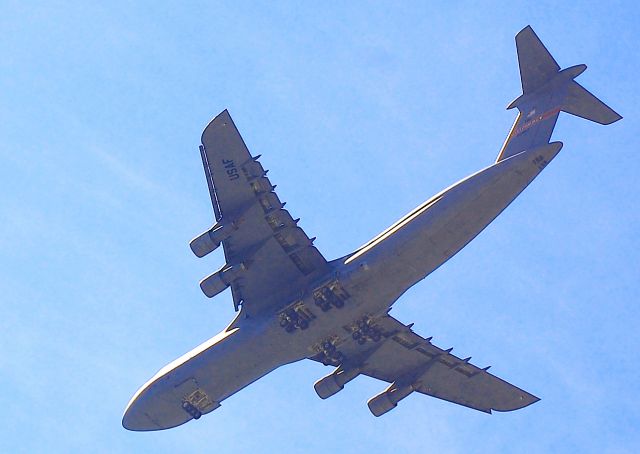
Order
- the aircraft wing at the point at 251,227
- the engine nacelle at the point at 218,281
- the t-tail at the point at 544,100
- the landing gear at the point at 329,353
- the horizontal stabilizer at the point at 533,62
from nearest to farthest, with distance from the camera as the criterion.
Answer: the aircraft wing at the point at 251,227, the t-tail at the point at 544,100, the horizontal stabilizer at the point at 533,62, the engine nacelle at the point at 218,281, the landing gear at the point at 329,353

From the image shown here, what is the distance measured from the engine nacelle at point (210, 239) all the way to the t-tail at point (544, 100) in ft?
26.6

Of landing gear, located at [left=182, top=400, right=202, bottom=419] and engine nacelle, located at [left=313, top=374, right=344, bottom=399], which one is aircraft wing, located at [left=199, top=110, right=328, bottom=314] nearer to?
landing gear, located at [left=182, top=400, right=202, bottom=419]

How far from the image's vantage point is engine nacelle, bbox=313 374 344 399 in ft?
127

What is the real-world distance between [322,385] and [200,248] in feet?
23.6

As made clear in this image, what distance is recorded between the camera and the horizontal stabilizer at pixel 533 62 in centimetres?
3419

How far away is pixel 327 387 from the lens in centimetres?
3875

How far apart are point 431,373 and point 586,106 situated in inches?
427

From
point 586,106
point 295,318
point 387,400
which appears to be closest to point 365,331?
point 295,318

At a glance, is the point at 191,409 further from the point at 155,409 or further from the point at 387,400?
the point at 387,400

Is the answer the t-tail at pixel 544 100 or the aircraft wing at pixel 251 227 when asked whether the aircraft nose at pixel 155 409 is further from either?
the t-tail at pixel 544 100

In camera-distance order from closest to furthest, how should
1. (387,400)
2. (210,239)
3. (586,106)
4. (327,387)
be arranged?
(586,106) < (210,239) < (327,387) < (387,400)

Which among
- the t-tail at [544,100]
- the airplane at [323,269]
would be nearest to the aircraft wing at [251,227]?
the airplane at [323,269]

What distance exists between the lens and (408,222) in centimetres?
3362

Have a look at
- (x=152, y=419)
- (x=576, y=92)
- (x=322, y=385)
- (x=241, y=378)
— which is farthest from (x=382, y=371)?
(x=576, y=92)
